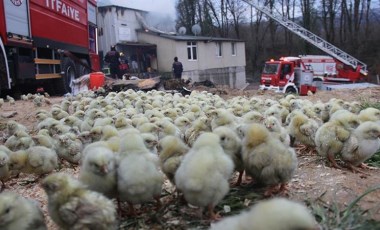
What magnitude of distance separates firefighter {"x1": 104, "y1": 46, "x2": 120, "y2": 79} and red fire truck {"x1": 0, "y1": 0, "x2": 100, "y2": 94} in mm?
1055

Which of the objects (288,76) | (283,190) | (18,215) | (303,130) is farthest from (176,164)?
(288,76)

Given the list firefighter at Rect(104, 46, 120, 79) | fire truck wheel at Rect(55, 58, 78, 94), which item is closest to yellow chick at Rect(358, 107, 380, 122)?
fire truck wheel at Rect(55, 58, 78, 94)

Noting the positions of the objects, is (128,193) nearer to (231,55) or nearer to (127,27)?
(127,27)

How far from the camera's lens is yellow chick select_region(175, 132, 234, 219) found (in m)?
2.92

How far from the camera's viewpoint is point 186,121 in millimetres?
6012

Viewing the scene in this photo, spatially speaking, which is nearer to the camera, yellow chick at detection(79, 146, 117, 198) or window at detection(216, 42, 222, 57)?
yellow chick at detection(79, 146, 117, 198)

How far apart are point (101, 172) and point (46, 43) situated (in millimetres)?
14558

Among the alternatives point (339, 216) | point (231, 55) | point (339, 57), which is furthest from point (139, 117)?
point (231, 55)

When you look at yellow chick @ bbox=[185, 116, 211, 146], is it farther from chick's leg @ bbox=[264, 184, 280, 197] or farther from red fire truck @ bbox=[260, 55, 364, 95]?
red fire truck @ bbox=[260, 55, 364, 95]

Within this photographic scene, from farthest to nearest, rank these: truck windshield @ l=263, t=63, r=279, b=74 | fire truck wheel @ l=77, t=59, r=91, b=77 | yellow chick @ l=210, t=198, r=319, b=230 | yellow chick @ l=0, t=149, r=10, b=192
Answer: truck windshield @ l=263, t=63, r=279, b=74, fire truck wheel @ l=77, t=59, r=91, b=77, yellow chick @ l=0, t=149, r=10, b=192, yellow chick @ l=210, t=198, r=319, b=230

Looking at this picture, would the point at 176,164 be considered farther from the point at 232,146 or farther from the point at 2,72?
the point at 2,72

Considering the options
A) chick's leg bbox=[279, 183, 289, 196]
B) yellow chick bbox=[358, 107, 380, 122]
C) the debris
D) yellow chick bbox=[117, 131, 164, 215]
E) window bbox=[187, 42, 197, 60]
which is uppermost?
window bbox=[187, 42, 197, 60]

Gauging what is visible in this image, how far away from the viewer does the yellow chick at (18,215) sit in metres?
2.68

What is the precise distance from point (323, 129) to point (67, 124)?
4173mm
